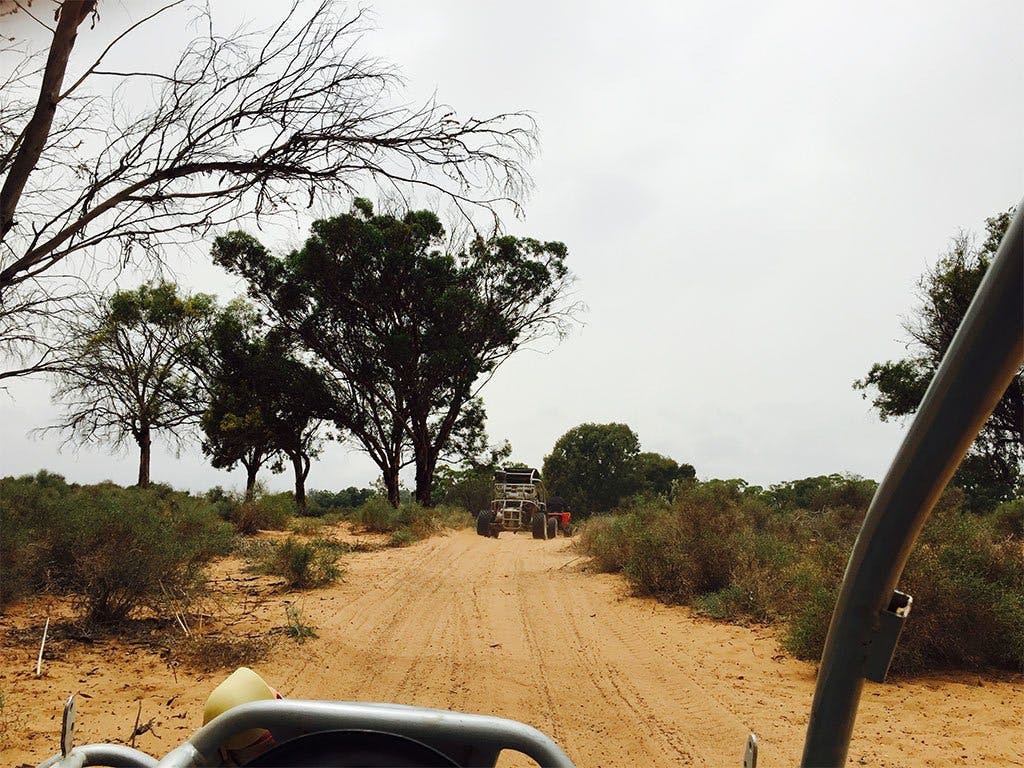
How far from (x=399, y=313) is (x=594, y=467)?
25.5m

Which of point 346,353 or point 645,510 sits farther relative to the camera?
point 346,353

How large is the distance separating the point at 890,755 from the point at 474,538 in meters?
17.5

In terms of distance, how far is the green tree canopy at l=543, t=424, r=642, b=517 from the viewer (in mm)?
47531

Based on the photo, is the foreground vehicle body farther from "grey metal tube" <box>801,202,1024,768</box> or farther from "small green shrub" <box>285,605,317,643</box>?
"small green shrub" <box>285,605,317,643</box>

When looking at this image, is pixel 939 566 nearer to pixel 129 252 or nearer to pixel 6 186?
pixel 129 252

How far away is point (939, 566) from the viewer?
6.68 meters

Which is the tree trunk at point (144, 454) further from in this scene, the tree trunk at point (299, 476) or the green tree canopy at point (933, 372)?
the green tree canopy at point (933, 372)

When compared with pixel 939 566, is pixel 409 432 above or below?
above

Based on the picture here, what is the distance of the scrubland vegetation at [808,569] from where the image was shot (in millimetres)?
6461

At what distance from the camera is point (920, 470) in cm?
93

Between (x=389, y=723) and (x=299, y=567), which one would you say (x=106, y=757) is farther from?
(x=299, y=567)

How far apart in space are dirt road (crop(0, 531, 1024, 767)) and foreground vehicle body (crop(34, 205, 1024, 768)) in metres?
3.63

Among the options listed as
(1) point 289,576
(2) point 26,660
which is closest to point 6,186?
(2) point 26,660

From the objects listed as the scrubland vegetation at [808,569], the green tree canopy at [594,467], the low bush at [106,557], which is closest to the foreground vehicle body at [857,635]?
the scrubland vegetation at [808,569]
